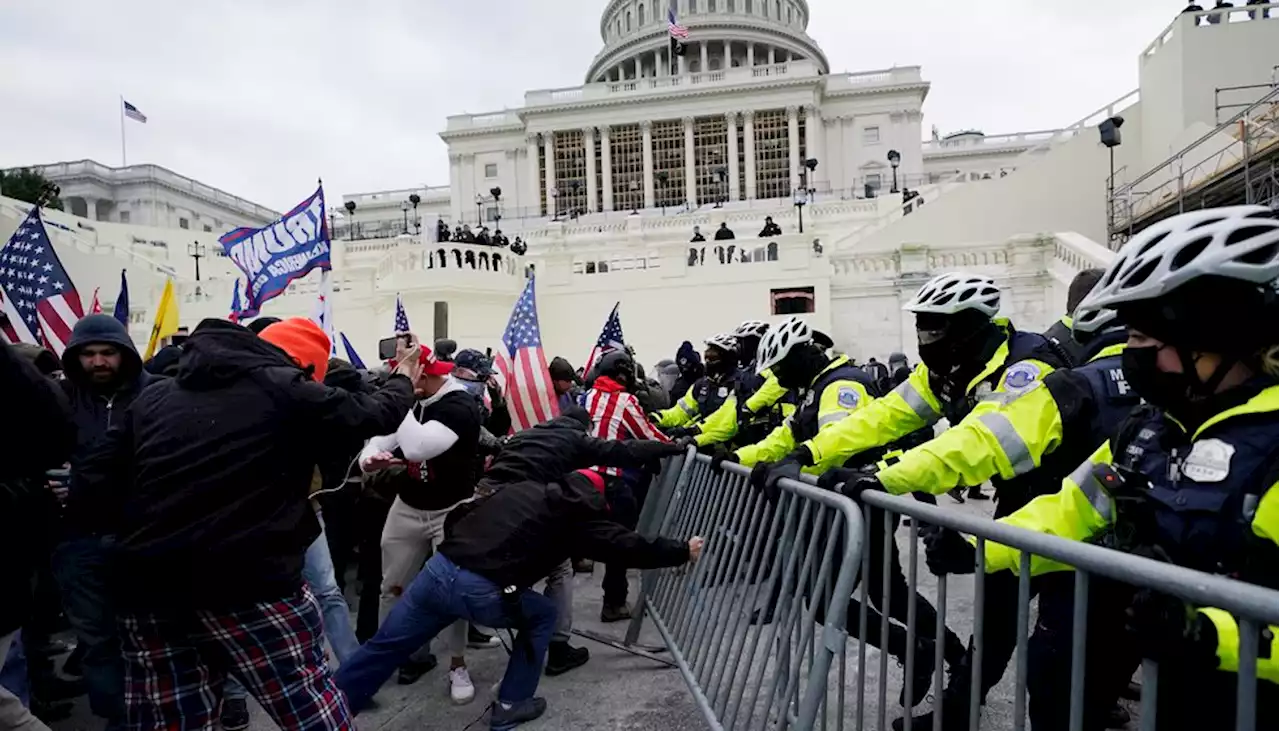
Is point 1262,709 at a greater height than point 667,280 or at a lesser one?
lesser

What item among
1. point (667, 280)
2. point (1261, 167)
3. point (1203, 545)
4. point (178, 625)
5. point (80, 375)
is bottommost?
point (178, 625)

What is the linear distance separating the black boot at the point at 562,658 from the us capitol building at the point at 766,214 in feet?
50.5

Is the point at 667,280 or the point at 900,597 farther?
the point at 667,280

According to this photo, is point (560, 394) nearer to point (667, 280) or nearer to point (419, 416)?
point (419, 416)

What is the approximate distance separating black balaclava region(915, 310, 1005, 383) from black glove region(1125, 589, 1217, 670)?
1.68 metres

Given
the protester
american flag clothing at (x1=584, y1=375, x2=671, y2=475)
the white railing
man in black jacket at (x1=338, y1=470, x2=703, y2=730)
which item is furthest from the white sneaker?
the white railing

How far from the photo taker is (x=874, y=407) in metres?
3.47

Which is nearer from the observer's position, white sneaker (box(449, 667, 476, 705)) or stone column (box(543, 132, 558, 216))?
white sneaker (box(449, 667, 476, 705))

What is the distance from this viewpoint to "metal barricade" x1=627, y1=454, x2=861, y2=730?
103 inches

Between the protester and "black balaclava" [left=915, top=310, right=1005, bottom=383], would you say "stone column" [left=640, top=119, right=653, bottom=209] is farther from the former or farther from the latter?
"black balaclava" [left=915, top=310, right=1005, bottom=383]

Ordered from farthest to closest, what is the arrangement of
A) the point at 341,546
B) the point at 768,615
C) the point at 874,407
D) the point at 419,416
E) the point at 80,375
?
A: the point at 341,546 < the point at 419,416 < the point at 80,375 < the point at 874,407 < the point at 768,615

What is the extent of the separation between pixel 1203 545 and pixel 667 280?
64.0 ft

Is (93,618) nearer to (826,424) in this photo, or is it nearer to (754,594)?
(754,594)

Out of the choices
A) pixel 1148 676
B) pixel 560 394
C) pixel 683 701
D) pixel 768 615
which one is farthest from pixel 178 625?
pixel 560 394
